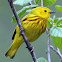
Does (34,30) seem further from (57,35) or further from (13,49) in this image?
(57,35)

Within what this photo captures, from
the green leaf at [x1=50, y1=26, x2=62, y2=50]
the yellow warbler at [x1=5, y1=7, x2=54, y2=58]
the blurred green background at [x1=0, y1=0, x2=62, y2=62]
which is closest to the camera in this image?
the green leaf at [x1=50, y1=26, x2=62, y2=50]

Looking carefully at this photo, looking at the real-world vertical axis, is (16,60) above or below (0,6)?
below

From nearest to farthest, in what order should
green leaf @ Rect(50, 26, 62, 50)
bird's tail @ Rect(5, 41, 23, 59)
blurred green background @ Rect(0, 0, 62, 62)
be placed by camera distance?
green leaf @ Rect(50, 26, 62, 50) < bird's tail @ Rect(5, 41, 23, 59) < blurred green background @ Rect(0, 0, 62, 62)

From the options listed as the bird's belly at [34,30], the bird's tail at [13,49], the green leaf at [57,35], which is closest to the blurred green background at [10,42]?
the bird's tail at [13,49]

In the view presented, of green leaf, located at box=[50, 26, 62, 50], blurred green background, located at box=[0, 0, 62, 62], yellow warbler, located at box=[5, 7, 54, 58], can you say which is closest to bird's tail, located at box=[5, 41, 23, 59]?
yellow warbler, located at box=[5, 7, 54, 58]

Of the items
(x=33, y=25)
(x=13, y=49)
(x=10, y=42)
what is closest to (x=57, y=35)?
(x=33, y=25)

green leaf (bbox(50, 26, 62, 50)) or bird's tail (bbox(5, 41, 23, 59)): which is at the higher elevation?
green leaf (bbox(50, 26, 62, 50))

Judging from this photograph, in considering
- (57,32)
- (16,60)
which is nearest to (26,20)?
(57,32)

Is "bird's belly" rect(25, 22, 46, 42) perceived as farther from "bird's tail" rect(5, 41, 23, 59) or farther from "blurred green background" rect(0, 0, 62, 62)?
"blurred green background" rect(0, 0, 62, 62)

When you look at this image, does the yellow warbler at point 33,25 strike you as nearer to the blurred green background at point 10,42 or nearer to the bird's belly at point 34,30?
the bird's belly at point 34,30

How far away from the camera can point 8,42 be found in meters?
7.29

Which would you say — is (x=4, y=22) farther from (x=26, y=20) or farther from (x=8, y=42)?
(x=26, y=20)

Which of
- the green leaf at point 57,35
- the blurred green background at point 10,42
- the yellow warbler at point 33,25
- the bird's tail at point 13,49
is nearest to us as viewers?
the green leaf at point 57,35

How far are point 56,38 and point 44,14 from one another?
0.97 meters
